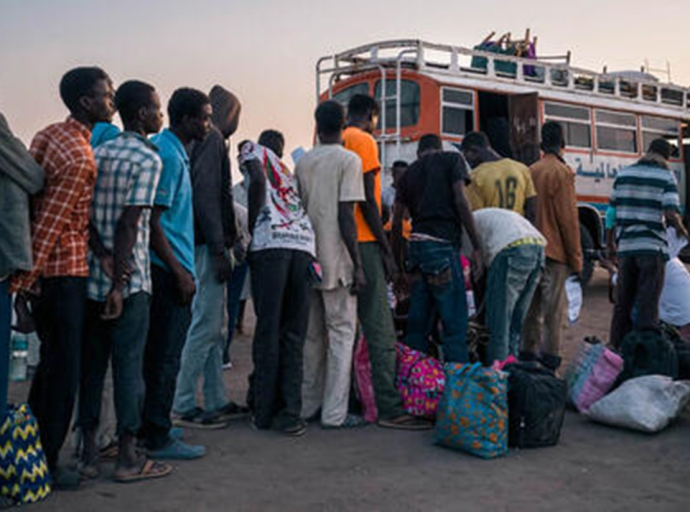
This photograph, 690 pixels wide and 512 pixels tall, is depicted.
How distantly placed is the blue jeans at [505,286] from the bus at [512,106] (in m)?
4.39

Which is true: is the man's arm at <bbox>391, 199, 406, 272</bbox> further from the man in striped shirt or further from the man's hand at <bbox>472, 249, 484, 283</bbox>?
the man in striped shirt

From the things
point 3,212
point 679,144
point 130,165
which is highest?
point 679,144

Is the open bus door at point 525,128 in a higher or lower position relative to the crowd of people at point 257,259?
higher

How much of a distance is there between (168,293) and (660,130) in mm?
11822

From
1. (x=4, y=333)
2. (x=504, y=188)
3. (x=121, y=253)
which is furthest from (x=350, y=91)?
(x=4, y=333)

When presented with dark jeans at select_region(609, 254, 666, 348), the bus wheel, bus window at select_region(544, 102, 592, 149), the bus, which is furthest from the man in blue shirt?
bus window at select_region(544, 102, 592, 149)

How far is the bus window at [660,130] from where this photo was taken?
1359 centimetres

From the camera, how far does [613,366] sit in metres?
5.27

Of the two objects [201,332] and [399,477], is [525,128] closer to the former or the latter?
[201,332]

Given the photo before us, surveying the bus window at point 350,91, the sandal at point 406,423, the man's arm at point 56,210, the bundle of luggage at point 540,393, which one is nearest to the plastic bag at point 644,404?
the bundle of luggage at point 540,393

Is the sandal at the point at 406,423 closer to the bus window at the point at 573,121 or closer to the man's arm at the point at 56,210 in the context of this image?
the man's arm at the point at 56,210

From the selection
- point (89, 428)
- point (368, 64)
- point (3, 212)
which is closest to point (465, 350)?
point (89, 428)

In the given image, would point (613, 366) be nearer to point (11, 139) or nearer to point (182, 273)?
point (182, 273)

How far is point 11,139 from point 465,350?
2.98 metres
